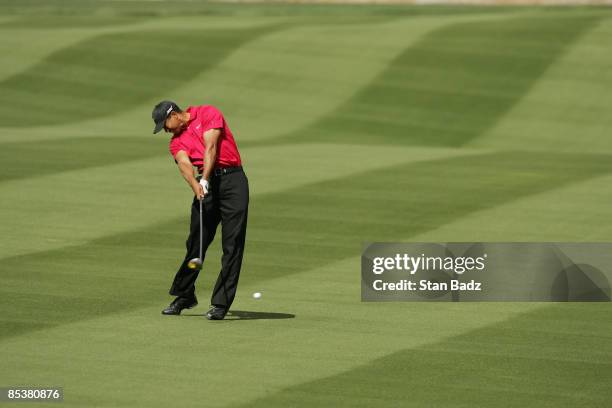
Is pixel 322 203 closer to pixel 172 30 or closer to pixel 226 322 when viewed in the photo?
pixel 226 322

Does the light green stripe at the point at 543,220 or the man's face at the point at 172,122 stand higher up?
the man's face at the point at 172,122

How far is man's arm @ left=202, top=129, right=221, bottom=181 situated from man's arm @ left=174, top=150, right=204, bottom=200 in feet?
0.37

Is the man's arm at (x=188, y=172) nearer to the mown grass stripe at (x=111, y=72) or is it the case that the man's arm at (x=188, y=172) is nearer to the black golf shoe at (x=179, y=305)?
the black golf shoe at (x=179, y=305)

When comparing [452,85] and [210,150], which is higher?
[452,85]

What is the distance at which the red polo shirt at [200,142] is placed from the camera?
1240 centimetres

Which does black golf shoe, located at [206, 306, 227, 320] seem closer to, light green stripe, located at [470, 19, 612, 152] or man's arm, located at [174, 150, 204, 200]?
man's arm, located at [174, 150, 204, 200]

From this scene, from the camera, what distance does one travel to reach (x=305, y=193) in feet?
66.2

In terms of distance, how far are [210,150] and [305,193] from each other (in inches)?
319

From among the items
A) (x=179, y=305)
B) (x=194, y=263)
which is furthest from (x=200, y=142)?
(x=179, y=305)

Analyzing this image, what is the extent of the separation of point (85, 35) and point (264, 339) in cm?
2972

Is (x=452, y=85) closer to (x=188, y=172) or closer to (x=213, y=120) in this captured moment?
(x=213, y=120)

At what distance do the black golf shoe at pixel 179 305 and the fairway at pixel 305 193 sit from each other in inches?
7.4

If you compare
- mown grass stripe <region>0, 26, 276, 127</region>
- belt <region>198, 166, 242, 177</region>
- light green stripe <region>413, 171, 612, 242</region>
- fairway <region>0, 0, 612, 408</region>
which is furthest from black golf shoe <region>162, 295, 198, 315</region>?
mown grass stripe <region>0, 26, 276, 127</region>

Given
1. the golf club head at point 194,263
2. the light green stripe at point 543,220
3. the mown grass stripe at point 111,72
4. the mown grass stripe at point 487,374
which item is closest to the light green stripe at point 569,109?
the light green stripe at point 543,220
